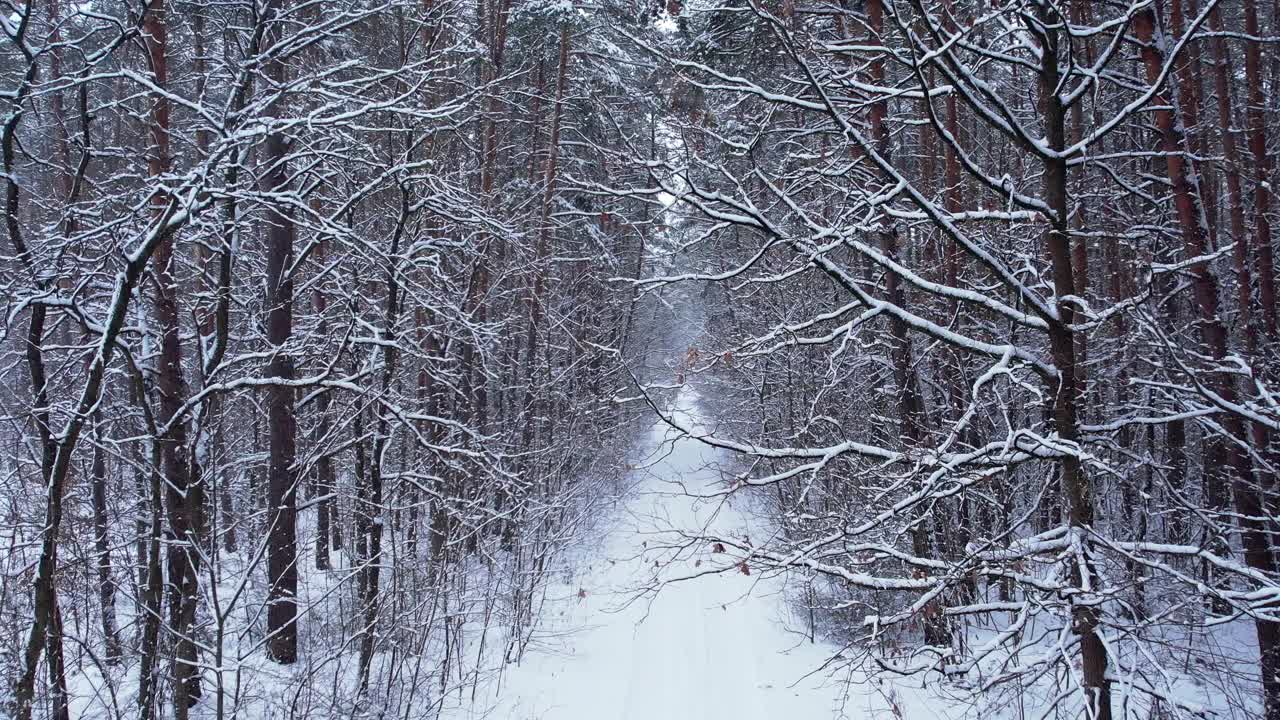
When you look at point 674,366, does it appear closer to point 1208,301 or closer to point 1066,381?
point 1208,301

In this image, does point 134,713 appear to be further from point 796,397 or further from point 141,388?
point 796,397

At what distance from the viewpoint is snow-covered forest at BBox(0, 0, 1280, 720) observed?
13.0 ft

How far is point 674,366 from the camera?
30.6 ft

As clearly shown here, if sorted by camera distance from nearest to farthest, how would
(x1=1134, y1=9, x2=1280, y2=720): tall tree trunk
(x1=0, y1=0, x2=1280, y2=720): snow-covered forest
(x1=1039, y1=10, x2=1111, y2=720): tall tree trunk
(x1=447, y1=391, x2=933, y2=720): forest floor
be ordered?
(x1=1039, y1=10, x2=1111, y2=720): tall tree trunk < (x1=0, y1=0, x2=1280, y2=720): snow-covered forest < (x1=1134, y1=9, x2=1280, y2=720): tall tree trunk < (x1=447, y1=391, x2=933, y2=720): forest floor

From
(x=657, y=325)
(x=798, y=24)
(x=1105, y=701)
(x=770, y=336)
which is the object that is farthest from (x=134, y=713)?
(x=657, y=325)

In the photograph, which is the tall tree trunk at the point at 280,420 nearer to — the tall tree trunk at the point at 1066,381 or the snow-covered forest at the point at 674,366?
the snow-covered forest at the point at 674,366

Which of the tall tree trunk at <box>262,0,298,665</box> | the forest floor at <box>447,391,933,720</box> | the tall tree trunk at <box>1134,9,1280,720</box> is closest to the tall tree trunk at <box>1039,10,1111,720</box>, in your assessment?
the forest floor at <box>447,391,933,720</box>

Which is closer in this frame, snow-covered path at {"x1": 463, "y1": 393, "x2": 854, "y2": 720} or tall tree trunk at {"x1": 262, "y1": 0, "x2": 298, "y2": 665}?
snow-covered path at {"x1": 463, "y1": 393, "x2": 854, "y2": 720}

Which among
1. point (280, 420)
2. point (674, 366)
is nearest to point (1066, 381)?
point (674, 366)

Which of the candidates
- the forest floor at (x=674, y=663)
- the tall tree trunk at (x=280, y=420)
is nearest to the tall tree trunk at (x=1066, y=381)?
the forest floor at (x=674, y=663)

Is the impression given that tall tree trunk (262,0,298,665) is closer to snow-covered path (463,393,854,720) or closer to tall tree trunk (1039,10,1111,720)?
snow-covered path (463,393,854,720)

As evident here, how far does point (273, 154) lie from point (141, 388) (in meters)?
4.53

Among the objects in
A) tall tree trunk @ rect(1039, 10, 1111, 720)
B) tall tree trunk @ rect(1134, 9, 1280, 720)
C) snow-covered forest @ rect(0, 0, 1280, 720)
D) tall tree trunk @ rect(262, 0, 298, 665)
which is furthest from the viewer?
tall tree trunk @ rect(262, 0, 298, 665)

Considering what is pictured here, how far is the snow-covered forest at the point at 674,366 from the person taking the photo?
3975 mm
